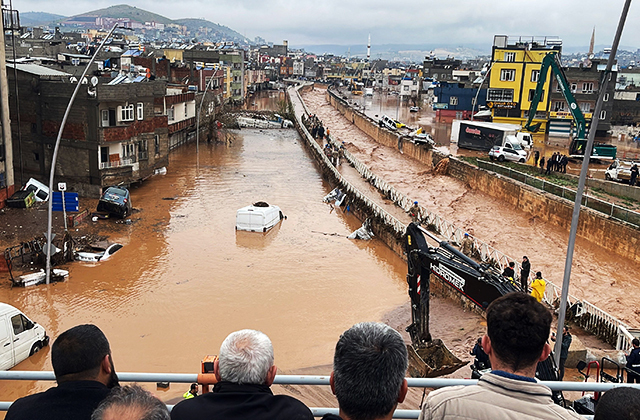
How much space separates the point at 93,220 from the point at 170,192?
25.3ft

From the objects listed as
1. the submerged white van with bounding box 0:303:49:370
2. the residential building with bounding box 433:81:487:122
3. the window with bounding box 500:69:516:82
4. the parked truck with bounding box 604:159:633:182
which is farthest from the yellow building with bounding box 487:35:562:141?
the submerged white van with bounding box 0:303:49:370

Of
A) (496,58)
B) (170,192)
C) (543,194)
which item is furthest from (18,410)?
(496,58)

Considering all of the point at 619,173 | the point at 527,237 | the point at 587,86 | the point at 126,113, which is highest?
the point at 587,86

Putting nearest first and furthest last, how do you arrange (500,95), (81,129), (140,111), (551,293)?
(551,293)
(81,129)
(140,111)
(500,95)

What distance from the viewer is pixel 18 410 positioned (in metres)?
2.78

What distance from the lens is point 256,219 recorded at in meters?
24.2

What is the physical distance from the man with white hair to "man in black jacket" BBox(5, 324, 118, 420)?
1.50 feet

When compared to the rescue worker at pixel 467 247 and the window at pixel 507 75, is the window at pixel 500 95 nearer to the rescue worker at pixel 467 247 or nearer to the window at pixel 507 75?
the window at pixel 507 75

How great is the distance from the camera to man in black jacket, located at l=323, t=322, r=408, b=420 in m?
2.67

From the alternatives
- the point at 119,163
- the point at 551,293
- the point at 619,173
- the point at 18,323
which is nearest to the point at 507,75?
the point at 619,173

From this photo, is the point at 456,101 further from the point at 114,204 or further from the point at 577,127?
the point at 114,204

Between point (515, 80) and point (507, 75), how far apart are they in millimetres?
991

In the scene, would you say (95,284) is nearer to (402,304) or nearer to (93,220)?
(93,220)

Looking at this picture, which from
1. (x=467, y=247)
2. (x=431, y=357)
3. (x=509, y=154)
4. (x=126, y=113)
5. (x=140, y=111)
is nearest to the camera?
(x=431, y=357)
